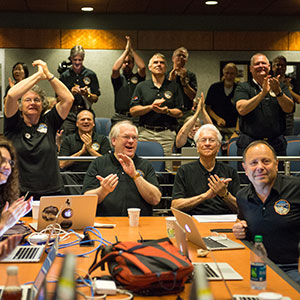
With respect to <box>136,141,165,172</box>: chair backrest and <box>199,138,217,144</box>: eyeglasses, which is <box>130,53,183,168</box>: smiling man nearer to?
<box>136,141,165,172</box>: chair backrest

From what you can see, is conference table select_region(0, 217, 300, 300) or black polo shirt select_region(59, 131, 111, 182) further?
black polo shirt select_region(59, 131, 111, 182)

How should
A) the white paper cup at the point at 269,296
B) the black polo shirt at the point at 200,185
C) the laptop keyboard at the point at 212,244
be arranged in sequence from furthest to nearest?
the black polo shirt at the point at 200,185
the laptop keyboard at the point at 212,244
the white paper cup at the point at 269,296

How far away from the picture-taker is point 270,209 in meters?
2.84

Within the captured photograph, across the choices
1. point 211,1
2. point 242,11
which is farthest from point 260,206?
point 242,11

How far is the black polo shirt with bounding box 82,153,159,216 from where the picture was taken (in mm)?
3689

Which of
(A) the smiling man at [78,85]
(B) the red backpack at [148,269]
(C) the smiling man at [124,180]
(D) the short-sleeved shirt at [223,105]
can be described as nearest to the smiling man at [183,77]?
(D) the short-sleeved shirt at [223,105]

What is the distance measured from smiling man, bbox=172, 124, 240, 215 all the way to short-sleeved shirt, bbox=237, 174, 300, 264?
0.73 meters

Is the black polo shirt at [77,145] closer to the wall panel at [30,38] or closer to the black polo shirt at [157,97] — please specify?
the black polo shirt at [157,97]

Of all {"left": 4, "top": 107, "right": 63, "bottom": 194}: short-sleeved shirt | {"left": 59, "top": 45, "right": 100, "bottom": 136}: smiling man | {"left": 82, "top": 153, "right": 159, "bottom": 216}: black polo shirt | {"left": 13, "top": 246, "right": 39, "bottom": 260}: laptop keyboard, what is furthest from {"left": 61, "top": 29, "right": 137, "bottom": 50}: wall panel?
{"left": 13, "top": 246, "right": 39, "bottom": 260}: laptop keyboard

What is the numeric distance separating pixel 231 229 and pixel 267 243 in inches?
10.6

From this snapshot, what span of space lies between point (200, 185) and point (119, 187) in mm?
609

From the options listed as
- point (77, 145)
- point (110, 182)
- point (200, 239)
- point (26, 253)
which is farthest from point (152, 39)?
point (26, 253)

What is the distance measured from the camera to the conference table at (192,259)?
6.09 feet


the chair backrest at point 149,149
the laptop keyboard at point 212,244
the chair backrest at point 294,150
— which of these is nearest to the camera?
the laptop keyboard at point 212,244
